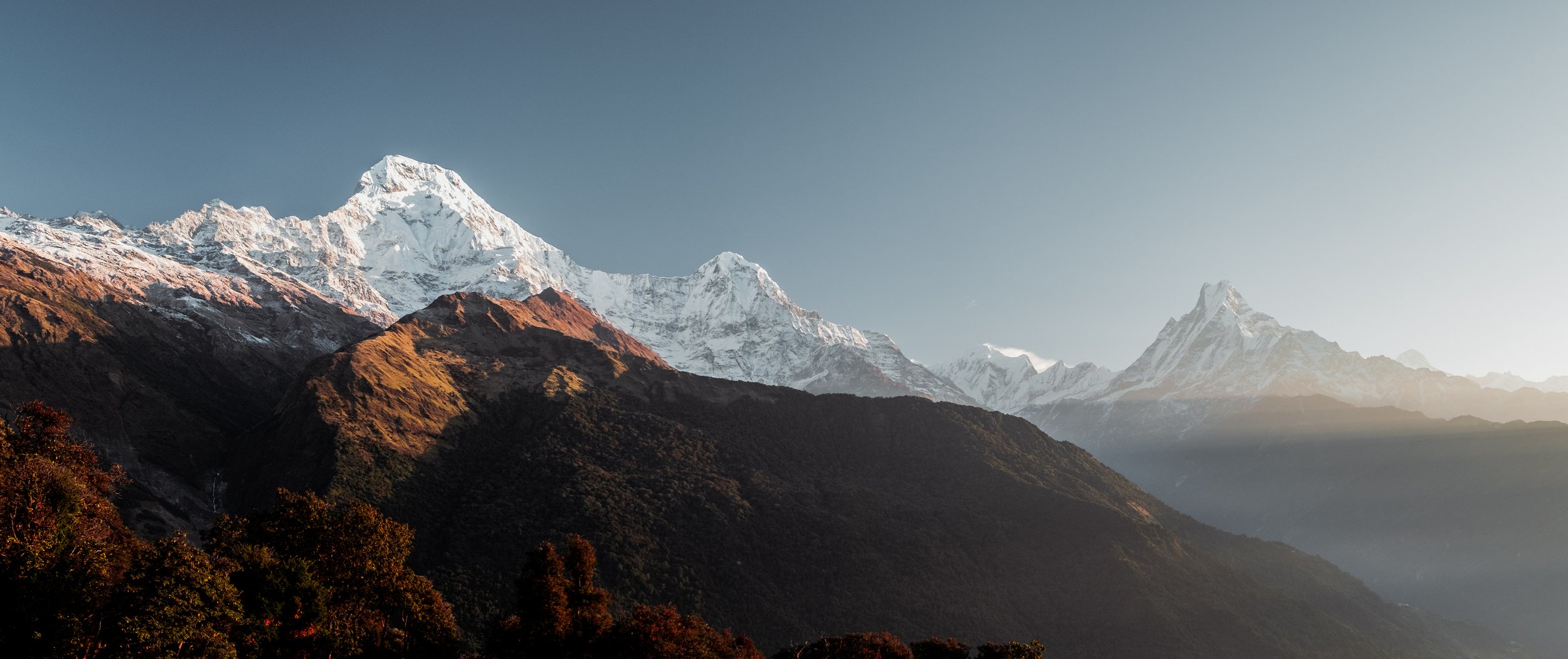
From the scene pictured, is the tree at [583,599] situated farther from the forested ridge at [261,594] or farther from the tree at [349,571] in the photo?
the tree at [349,571]

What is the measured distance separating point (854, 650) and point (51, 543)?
61396 millimetres

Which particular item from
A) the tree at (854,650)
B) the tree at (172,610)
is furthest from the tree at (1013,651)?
the tree at (172,610)

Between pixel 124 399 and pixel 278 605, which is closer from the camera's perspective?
pixel 278 605

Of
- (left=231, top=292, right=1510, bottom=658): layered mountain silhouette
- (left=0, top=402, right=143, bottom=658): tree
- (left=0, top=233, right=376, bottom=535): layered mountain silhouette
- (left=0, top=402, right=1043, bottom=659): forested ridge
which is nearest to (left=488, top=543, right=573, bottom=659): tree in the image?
(left=0, top=402, right=1043, bottom=659): forested ridge

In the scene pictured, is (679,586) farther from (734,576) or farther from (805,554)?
(805,554)

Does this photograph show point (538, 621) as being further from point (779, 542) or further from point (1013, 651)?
point (779, 542)

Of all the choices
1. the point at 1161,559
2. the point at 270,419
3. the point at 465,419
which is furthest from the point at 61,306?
the point at 1161,559

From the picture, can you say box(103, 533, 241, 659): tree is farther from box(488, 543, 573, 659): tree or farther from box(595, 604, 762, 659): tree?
box(595, 604, 762, 659): tree

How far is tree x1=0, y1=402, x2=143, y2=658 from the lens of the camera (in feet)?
153

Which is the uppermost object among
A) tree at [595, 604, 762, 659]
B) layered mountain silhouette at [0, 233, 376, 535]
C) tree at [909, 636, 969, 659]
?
layered mountain silhouette at [0, 233, 376, 535]

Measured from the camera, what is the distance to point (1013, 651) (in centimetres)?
6538

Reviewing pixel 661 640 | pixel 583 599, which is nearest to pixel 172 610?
pixel 583 599

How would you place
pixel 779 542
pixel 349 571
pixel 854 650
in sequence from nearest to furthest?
pixel 349 571, pixel 854 650, pixel 779 542

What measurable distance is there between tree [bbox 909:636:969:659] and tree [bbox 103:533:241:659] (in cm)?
5564
